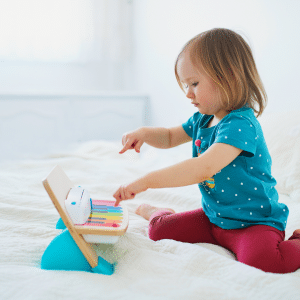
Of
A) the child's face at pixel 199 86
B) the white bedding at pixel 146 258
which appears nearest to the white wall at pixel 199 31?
the child's face at pixel 199 86

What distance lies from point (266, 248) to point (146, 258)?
0.82 feet

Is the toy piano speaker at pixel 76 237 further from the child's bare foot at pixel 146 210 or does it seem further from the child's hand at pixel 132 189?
the child's bare foot at pixel 146 210

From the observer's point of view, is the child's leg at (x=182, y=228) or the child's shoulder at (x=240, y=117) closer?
the child's shoulder at (x=240, y=117)

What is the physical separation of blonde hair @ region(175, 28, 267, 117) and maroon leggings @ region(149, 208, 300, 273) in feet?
0.99

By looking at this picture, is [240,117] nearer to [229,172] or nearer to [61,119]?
[229,172]

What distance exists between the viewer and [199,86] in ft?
2.42

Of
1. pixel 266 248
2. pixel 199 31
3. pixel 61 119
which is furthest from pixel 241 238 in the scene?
pixel 61 119

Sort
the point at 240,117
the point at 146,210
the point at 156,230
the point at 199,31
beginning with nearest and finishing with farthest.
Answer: the point at 240,117 < the point at 156,230 < the point at 146,210 < the point at 199,31

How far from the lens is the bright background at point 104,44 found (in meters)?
2.01

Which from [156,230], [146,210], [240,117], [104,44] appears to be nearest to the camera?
[240,117]

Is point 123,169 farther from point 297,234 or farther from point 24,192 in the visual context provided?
point 297,234

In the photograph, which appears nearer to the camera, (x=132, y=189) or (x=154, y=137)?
(x=132, y=189)

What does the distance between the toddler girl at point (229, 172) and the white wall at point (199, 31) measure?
0.35 ft

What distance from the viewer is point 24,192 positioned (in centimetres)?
104
